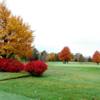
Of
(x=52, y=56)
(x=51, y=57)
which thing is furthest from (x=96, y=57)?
(x=52, y=56)

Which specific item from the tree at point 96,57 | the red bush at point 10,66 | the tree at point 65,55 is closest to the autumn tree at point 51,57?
the tree at point 96,57

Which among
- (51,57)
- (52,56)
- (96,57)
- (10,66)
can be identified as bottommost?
(10,66)

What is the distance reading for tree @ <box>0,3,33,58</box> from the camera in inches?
1350

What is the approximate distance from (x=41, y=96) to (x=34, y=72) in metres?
10.5

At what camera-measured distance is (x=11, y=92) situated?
18094 mm

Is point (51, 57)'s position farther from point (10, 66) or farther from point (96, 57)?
point (10, 66)

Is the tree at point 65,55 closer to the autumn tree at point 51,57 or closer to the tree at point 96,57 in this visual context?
the tree at point 96,57

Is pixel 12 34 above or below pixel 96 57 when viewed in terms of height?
below

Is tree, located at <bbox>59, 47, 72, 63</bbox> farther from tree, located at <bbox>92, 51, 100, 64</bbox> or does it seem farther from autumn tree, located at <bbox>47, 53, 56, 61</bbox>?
autumn tree, located at <bbox>47, 53, 56, 61</bbox>

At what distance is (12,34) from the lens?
3469cm

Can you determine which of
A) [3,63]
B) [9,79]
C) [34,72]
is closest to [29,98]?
[9,79]

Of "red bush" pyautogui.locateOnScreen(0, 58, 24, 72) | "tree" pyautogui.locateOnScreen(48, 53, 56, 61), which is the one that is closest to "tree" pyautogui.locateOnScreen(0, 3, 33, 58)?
"red bush" pyautogui.locateOnScreen(0, 58, 24, 72)

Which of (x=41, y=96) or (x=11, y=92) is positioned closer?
(x=41, y=96)

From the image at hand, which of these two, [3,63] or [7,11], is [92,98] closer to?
[3,63]
